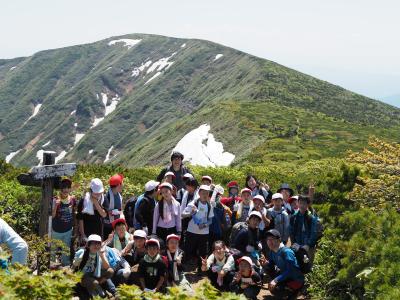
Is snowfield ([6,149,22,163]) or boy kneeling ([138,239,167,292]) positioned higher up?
boy kneeling ([138,239,167,292])

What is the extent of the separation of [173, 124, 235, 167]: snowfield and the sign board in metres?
45.1

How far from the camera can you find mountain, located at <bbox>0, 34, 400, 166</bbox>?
62.0 metres

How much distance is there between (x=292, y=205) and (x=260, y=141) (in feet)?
146

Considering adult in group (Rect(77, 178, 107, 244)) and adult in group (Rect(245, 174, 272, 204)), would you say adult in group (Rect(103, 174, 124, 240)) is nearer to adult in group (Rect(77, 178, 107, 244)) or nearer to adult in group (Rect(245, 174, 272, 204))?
adult in group (Rect(77, 178, 107, 244))

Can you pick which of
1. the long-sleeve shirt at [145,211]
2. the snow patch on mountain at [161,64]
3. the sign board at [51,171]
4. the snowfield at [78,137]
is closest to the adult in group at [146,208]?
the long-sleeve shirt at [145,211]

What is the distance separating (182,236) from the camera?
37.1 feet

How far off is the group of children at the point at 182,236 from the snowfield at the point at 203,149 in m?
43.2

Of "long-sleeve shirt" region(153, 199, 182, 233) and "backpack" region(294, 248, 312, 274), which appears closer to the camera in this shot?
"backpack" region(294, 248, 312, 274)

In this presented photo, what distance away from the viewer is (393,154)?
11383 millimetres

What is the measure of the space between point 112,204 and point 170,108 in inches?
4811

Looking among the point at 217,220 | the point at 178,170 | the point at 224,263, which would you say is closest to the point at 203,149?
the point at 178,170

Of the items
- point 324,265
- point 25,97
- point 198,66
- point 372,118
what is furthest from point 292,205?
point 25,97

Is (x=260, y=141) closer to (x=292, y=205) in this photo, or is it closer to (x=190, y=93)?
(x=292, y=205)

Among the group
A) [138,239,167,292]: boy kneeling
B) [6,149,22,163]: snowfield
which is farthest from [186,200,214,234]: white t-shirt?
[6,149,22,163]: snowfield
